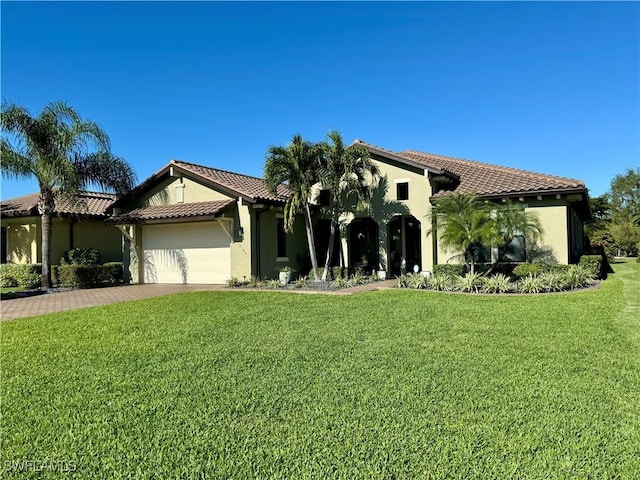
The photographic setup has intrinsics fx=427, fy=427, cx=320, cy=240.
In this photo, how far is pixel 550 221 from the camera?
58.2 ft

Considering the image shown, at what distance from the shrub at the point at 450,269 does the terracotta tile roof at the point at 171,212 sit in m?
9.71

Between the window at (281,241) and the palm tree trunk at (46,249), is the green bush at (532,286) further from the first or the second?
the palm tree trunk at (46,249)

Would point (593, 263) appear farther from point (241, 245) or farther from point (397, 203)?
point (241, 245)

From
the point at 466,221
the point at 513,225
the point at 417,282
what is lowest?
the point at 417,282

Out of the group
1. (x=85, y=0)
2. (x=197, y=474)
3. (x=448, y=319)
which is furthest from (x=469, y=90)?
(x=197, y=474)

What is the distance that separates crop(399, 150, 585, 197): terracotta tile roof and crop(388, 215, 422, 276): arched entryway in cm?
246

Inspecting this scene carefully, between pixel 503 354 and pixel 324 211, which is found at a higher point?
pixel 324 211

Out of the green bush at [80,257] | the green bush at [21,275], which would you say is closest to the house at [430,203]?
the green bush at [80,257]

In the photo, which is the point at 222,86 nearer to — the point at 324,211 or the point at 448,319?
the point at 324,211

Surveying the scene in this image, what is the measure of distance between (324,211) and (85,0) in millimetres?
13361

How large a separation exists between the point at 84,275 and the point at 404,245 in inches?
616

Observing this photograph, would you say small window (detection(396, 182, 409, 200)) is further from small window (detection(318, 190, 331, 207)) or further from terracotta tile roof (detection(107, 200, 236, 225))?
terracotta tile roof (detection(107, 200, 236, 225))

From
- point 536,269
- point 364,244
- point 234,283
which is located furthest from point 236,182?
point 536,269

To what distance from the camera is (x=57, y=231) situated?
76.5ft
